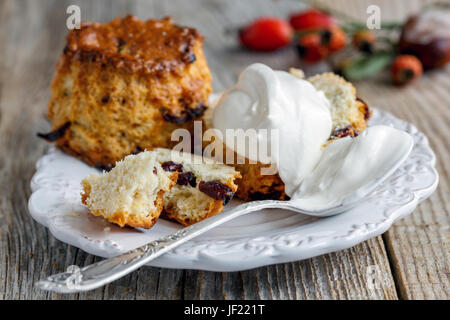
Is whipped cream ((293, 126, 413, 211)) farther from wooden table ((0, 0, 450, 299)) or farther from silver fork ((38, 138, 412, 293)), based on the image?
wooden table ((0, 0, 450, 299))

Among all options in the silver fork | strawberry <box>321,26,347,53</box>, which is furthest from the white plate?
strawberry <box>321,26,347,53</box>

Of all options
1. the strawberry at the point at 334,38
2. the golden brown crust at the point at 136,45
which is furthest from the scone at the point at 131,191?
the strawberry at the point at 334,38

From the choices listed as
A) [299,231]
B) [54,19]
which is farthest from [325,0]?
[299,231]

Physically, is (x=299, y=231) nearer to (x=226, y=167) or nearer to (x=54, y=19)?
(x=226, y=167)

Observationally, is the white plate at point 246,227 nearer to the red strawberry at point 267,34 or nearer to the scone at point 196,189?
the scone at point 196,189

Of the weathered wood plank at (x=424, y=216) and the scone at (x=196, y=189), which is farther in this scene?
the scone at (x=196, y=189)

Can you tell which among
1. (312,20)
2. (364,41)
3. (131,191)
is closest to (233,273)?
(131,191)
